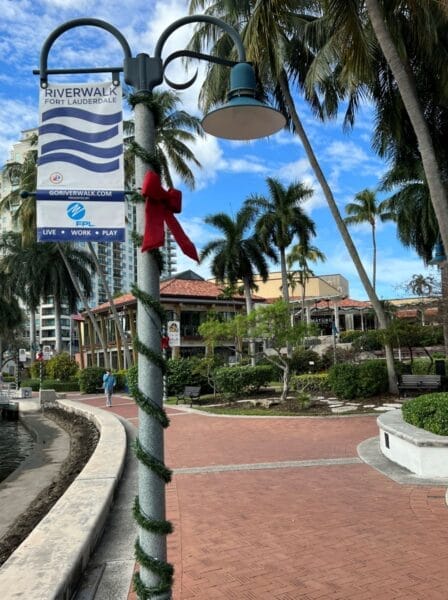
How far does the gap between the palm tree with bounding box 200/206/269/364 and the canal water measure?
60.3 feet

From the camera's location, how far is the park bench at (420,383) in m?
16.9

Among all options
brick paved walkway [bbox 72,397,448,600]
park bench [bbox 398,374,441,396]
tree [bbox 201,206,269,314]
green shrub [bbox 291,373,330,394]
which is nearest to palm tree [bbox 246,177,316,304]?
tree [bbox 201,206,269,314]

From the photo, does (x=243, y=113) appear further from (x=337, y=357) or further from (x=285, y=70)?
(x=337, y=357)

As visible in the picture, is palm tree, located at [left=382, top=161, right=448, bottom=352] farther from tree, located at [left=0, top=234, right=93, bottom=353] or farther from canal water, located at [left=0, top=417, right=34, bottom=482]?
tree, located at [left=0, top=234, right=93, bottom=353]

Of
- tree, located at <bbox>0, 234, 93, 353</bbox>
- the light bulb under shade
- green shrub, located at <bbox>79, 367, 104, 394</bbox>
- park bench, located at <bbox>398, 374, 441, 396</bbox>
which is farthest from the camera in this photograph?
tree, located at <bbox>0, 234, 93, 353</bbox>

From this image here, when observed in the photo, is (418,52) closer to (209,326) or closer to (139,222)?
(209,326)

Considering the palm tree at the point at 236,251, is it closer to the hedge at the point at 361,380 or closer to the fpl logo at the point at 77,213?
the hedge at the point at 361,380

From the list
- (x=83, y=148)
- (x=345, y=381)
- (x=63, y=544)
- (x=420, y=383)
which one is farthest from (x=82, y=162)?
(x=345, y=381)

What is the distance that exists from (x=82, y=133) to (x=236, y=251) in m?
35.0

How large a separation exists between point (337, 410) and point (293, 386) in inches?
286

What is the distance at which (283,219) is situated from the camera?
1361 inches

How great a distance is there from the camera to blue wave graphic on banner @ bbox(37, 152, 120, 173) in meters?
3.26

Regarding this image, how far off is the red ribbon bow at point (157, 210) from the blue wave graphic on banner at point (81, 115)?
1.99 ft

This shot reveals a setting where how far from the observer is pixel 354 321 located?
6456cm
